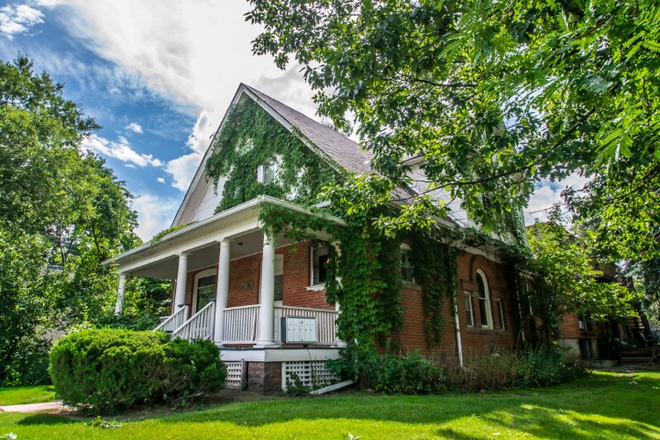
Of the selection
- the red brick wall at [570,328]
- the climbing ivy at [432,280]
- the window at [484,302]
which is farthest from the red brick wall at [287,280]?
the red brick wall at [570,328]

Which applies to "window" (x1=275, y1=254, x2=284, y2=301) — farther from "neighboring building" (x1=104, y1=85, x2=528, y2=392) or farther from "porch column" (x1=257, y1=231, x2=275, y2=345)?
"porch column" (x1=257, y1=231, x2=275, y2=345)

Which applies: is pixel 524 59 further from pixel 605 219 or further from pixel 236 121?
pixel 236 121

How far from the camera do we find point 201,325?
Answer: 1013 centimetres

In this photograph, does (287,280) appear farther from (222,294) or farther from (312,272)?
(222,294)

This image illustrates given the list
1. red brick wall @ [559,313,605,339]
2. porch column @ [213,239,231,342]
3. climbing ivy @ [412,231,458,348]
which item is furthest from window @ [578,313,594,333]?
porch column @ [213,239,231,342]

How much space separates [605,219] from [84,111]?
24.0m

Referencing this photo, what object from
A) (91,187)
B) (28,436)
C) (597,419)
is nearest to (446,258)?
(597,419)

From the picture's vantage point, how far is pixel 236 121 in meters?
15.1

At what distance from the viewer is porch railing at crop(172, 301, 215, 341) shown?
9944mm

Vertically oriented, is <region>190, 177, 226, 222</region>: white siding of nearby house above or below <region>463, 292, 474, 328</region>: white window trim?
Result: above

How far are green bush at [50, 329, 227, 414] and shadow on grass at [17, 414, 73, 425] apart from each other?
0.30 m

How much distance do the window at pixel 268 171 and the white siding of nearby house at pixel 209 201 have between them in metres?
1.98

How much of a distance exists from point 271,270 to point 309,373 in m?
2.38

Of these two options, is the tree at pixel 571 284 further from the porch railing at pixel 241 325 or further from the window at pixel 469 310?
the porch railing at pixel 241 325
